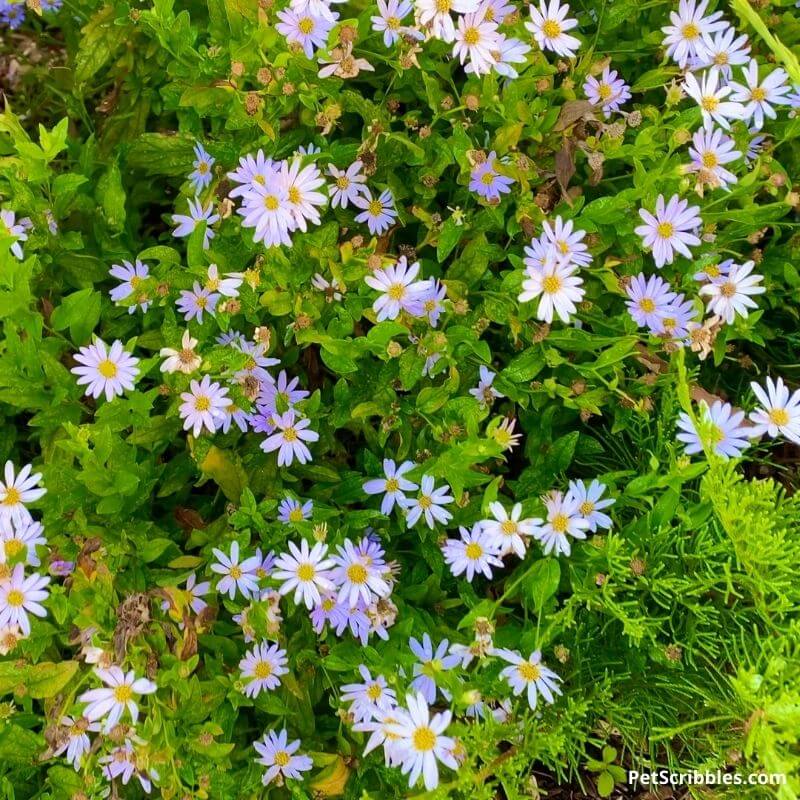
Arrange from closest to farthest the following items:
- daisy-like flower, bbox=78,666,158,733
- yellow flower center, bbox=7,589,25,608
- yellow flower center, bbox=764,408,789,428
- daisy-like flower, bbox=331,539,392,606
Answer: daisy-like flower, bbox=78,666,158,733
yellow flower center, bbox=7,589,25,608
daisy-like flower, bbox=331,539,392,606
yellow flower center, bbox=764,408,789,428

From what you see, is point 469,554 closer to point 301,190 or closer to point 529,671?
point 529,671

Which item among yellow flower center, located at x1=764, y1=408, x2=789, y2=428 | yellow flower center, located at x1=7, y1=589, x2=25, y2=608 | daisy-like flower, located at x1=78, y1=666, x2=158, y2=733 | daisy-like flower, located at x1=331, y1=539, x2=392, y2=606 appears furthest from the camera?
yellow flower center, located at x1=764, y1=408, x2=789, y2=428

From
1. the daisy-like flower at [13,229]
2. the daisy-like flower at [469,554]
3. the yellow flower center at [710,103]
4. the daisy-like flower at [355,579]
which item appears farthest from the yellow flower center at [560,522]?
the daisy-like flower at [13,229]

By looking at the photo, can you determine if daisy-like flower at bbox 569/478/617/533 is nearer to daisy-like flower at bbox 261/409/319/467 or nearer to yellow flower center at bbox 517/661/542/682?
yellow flower center at bbox 517/661/542/682

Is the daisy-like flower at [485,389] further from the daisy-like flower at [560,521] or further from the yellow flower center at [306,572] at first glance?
the yellow flower center at [306,572]

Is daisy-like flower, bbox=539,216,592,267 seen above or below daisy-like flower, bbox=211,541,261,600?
above

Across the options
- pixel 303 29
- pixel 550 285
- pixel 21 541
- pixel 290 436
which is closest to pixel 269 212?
pixel 303 29

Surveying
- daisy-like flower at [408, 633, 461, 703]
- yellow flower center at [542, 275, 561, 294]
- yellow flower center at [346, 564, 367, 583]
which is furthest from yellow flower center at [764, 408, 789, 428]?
yellow flower center at [346, 564, 367, 583]
